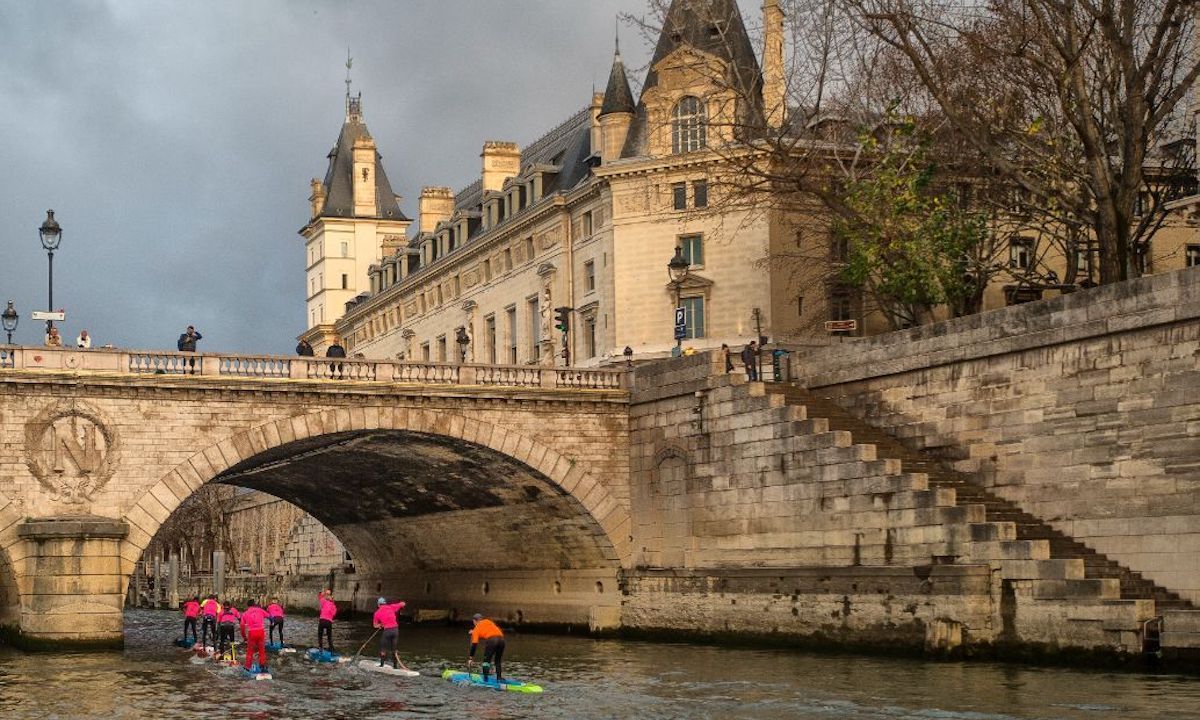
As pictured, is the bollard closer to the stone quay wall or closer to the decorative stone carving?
the stone quay wall

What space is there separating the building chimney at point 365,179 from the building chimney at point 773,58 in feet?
180

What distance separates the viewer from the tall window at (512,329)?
268ft

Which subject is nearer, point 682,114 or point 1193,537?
point 1193,537

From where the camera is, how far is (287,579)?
83875 millimetres

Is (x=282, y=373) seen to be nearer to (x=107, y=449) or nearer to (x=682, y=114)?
(x=107, y=449)

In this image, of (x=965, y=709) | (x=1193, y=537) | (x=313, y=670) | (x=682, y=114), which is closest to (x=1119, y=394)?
(x=1193, y=537)

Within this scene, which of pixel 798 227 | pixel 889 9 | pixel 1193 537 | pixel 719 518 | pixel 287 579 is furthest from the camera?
pixel 287 579

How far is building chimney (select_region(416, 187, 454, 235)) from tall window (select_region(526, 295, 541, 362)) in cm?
2118

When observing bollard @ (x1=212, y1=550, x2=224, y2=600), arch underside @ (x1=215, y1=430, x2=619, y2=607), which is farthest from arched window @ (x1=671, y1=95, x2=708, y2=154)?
bollard @ (x1=212, y1=550, x2=224, y2=600)

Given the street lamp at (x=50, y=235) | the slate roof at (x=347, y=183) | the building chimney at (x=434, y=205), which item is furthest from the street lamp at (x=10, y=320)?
the slate roof at (x=347, y=183)

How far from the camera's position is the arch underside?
53.4 meters

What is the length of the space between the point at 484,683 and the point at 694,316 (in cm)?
3349

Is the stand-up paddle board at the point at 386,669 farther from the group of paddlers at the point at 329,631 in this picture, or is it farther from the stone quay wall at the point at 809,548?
the stone quay wall at the point at 809,548

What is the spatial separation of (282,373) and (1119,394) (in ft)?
69.5
